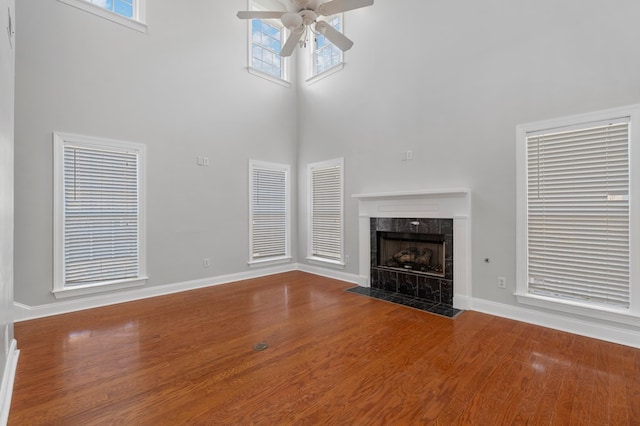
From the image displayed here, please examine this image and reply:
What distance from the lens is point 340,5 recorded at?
122 inches

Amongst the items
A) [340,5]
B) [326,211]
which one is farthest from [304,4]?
[326,211]

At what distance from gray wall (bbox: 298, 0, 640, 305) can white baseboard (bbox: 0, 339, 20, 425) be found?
13.4 ft

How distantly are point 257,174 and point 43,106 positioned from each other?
2976 millimetres

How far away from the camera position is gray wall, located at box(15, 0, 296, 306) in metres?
3.48

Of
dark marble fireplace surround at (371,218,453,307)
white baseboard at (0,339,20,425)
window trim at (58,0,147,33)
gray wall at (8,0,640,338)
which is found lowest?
white baseboard at (0,339,20,425)

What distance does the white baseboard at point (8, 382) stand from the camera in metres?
1.79

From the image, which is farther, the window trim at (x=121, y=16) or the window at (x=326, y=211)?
the window at (x=326, y=211)

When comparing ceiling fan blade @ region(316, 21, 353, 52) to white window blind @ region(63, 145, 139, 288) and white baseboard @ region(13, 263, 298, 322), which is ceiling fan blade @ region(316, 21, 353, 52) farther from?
white baseboard @ region(13, 263, 298, 322)

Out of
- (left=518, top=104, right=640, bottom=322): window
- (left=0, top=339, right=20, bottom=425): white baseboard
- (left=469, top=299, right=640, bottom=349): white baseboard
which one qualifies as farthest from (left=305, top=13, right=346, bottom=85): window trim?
(left=0, top=339, right=20, bottom=425): white baseboard

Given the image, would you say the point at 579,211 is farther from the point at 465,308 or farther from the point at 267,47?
the point at 267,47

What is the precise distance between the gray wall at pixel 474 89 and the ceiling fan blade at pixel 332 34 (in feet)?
3.95

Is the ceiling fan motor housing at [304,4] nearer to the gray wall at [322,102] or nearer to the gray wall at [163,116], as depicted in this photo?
the gray wall at [322,102]

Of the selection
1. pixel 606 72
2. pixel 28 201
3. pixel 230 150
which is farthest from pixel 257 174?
pixel 606 72

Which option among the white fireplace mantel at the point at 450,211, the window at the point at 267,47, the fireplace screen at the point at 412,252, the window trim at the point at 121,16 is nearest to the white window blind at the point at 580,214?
the white fireplace mantel at the point at 450,211
